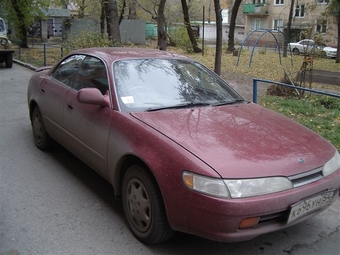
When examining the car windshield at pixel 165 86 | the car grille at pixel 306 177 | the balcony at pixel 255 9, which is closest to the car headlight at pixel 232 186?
the car grille at pixel 306 177

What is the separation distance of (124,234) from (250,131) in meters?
1.42

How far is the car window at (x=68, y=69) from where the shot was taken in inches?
181

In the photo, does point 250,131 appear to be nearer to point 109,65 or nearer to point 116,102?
point 116,102

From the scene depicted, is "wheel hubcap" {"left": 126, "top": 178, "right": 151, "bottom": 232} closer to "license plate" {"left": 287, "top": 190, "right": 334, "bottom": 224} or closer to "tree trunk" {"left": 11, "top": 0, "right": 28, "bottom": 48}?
"license plate" {"left": 287, "top": 190, "right": 334, "bottom": 224}

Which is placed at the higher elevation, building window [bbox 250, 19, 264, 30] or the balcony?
the balcony

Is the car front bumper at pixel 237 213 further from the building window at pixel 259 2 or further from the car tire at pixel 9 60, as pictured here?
the building window at pixel 259 2

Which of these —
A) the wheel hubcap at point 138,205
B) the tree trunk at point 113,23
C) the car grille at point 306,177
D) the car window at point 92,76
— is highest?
the tree trunk at point 113,23

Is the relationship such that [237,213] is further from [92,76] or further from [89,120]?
[92,76]

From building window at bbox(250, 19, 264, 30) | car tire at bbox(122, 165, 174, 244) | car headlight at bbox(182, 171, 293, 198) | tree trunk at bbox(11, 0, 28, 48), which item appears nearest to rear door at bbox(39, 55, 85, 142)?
car tire at bbox(122, 165, 174, 244)

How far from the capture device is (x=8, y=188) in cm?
414

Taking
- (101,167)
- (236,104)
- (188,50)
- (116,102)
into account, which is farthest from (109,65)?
(188,50)

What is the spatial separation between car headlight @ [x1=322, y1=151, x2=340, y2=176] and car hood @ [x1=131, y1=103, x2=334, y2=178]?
5cm

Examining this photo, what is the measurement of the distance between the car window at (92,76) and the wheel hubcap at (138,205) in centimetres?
113

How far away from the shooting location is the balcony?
52.5 metres
